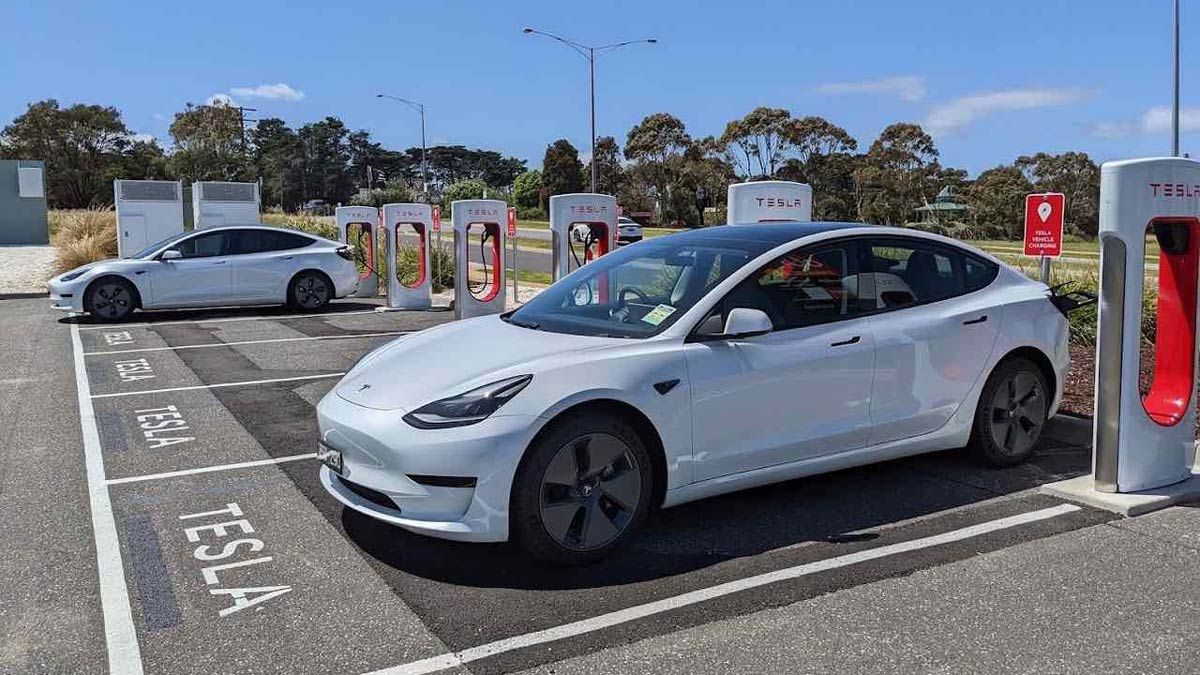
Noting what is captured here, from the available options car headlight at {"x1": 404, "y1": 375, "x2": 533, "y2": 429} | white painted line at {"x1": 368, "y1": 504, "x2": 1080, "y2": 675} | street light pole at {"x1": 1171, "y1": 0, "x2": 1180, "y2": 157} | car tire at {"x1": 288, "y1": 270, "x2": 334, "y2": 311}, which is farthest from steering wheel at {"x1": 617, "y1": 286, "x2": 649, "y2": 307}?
street light pole at {"x1": 1171, "y1": 0, "x2": 1180, "y2": 157}

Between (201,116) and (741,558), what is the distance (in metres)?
89.2

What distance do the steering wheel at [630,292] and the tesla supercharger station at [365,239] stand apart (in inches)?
548

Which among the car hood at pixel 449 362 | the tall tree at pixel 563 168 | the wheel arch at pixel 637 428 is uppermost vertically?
the tall tree at pixel 563 168

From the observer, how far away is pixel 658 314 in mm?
4797

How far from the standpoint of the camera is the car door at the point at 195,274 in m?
14.2

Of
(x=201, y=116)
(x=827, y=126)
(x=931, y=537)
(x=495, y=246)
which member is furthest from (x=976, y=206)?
(x=201, y=116)

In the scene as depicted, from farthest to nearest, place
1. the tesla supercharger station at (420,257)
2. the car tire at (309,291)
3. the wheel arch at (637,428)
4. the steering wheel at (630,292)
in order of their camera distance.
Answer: the tesla supercharger station at (420,257) < the car tire at (309,291) < the steering wheel at (630,292) < the wheel arch at (637,428)

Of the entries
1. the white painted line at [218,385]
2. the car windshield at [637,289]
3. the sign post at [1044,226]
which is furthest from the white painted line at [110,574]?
the sign post at [1044,226]

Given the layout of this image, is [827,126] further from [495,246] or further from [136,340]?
[136,340]

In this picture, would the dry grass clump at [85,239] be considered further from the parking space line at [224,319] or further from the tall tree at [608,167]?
the tall tree at [608,167]

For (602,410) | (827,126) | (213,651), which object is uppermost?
(827,126)

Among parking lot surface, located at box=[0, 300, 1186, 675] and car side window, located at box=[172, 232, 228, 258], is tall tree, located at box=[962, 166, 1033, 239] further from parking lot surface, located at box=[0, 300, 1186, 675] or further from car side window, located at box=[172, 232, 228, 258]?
parking lot surface, located at box=[0, 300, 1186, 675]

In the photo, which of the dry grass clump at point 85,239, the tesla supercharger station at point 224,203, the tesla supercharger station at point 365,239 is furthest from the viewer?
the dry grass clump at point 85,239

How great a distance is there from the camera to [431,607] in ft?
12.7
